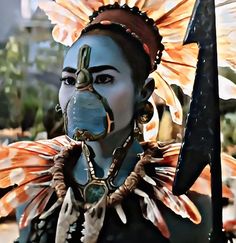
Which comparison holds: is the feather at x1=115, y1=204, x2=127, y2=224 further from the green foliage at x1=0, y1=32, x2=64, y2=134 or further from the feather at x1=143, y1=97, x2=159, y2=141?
the green foliage at x1=0, y1=32, x2=64, y2=134

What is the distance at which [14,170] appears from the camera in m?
1.51

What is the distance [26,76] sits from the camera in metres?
1.51

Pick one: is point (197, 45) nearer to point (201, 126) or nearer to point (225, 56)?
point (225, 56)

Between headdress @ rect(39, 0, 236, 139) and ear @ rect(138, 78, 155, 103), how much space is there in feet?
0.04

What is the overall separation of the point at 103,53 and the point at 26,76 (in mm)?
211

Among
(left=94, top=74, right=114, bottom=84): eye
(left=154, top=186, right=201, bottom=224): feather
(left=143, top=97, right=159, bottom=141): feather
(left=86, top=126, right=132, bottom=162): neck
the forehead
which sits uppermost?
the forehead

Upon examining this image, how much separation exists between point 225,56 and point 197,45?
69mm

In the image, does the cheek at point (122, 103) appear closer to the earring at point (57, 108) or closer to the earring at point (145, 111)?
the earring at point (145, 111)

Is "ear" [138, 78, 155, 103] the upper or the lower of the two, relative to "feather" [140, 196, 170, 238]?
upper

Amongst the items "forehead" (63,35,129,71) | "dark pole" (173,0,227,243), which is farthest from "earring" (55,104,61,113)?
"dark pole" (173,0,227,243)

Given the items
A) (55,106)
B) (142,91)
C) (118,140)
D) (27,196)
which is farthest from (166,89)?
(27,196)

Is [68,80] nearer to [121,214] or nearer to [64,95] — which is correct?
[64,95]

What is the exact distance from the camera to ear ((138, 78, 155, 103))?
56.6 inches

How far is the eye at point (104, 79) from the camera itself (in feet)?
4.68
